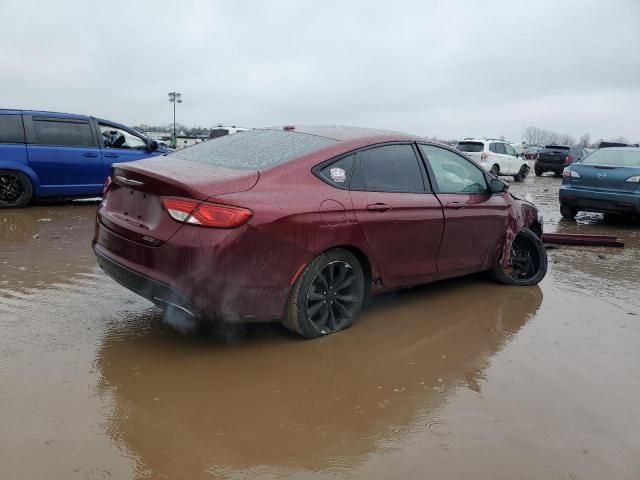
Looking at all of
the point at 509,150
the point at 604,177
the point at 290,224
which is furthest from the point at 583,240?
the point at 509,150

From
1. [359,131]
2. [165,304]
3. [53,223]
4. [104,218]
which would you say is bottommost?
[53,223]

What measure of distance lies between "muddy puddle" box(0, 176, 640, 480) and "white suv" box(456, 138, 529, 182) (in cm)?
1732

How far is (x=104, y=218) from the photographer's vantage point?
3748 millimetres

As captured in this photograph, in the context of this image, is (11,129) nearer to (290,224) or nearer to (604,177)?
(290,224)

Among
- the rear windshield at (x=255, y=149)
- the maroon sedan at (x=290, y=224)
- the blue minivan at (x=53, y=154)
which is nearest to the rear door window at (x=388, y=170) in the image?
the maroon sedan at (x=290, y=224)

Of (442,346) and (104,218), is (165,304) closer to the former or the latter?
(104,218)

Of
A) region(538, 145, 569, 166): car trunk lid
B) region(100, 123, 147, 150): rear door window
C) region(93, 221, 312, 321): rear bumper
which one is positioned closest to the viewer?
region(93, 221, 312, 321): rear bumper

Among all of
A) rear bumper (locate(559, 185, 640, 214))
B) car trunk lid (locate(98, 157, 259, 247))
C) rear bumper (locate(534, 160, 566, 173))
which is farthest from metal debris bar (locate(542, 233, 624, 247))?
rear bumper (locate(534, 160, 566, 173))

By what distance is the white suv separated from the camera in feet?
70.1

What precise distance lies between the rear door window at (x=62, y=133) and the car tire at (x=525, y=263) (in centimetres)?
749

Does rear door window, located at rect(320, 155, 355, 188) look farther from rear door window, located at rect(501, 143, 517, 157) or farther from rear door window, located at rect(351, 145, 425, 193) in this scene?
rear door window, located at rect(501, 143, 517, 157)

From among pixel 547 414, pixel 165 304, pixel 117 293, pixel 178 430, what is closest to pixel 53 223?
pixel 117 293

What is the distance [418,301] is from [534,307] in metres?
1.04

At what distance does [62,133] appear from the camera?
366 inches
